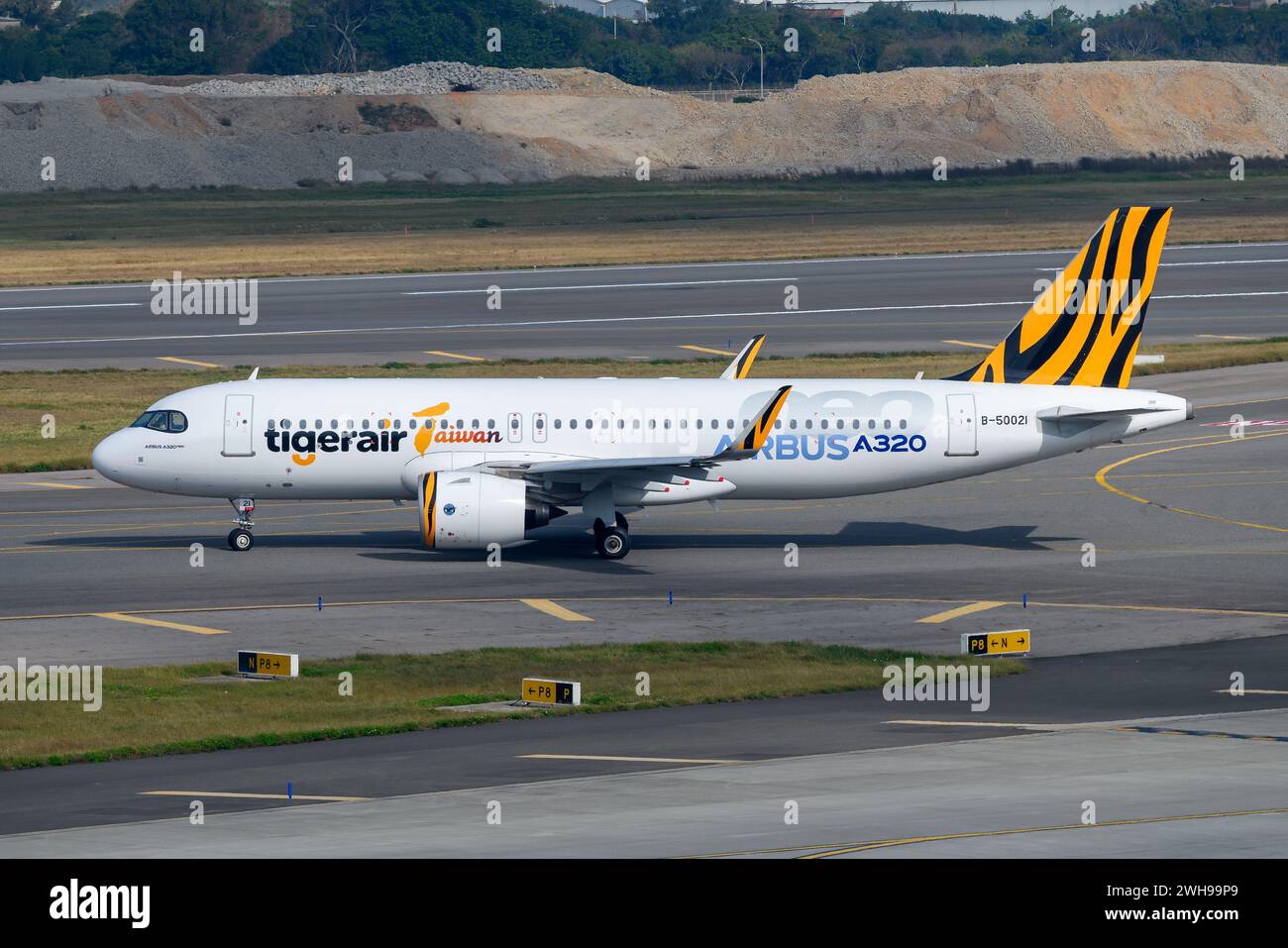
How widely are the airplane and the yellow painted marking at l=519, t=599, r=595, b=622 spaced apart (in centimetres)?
480

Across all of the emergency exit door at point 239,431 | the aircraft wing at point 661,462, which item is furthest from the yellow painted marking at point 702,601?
the emergency exit door at point 239,431

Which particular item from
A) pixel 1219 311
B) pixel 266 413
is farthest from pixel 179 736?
pixel 1219 311

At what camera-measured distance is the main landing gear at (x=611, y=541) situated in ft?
164

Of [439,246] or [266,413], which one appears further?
[439,246]

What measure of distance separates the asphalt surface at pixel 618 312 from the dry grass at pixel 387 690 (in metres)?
48.9

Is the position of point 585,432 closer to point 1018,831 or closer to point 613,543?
point 613,543

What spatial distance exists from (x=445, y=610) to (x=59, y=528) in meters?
15.7

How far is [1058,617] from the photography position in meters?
43.5

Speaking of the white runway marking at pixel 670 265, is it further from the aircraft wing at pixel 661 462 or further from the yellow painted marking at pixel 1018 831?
the yellow painted marking at pixel 1018 831

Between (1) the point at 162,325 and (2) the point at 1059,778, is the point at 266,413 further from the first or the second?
(1) the point at 162,325

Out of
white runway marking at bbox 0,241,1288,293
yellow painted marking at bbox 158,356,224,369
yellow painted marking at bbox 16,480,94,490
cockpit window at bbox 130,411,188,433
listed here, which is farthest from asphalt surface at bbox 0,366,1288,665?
white runway marking at bbox 0,241,1288,293

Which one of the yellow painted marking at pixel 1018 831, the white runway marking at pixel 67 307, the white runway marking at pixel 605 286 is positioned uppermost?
the white runway marking at pixel 605 286

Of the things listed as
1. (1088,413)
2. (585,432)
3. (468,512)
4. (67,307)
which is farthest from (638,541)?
(67,307)

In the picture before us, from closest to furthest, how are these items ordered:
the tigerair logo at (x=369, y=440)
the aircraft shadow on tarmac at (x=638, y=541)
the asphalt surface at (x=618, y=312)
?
the tigerair logo at (x=369, y=440), the aircraft shadow on tarmac at (x=638, y=541), the asphalt surface at (x=618, y=312)
